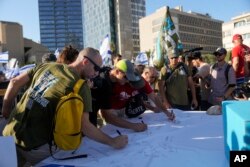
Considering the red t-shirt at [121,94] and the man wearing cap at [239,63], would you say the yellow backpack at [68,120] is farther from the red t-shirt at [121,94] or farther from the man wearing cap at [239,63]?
the man wearing cap at [239,63]

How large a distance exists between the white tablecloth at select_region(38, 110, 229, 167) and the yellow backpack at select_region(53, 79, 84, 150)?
129mm

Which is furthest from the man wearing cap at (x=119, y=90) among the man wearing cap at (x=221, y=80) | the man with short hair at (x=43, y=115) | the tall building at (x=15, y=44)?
the tall building at (x=15, y=44)

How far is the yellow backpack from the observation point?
161cm

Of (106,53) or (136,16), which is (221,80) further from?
(136,16)

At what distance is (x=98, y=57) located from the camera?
202 centimetres

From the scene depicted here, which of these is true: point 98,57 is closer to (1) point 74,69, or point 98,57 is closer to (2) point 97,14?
(1) point 74,69

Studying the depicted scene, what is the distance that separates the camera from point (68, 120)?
1.61 meters

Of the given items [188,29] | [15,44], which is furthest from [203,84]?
[188,29]

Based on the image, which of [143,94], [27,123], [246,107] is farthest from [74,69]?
[143,94]

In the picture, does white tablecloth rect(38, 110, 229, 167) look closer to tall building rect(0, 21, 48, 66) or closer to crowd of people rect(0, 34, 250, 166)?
crowd of people rect(0, 34, 250, 166)

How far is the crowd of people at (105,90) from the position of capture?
5.77 ft

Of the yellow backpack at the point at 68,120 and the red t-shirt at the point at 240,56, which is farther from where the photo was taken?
the red t-shirt at the point at 240,56

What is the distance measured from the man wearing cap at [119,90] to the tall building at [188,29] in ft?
277

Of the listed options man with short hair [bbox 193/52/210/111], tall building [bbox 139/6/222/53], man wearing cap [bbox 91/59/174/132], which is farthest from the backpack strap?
tall building [bbox 139/6/222/53]
